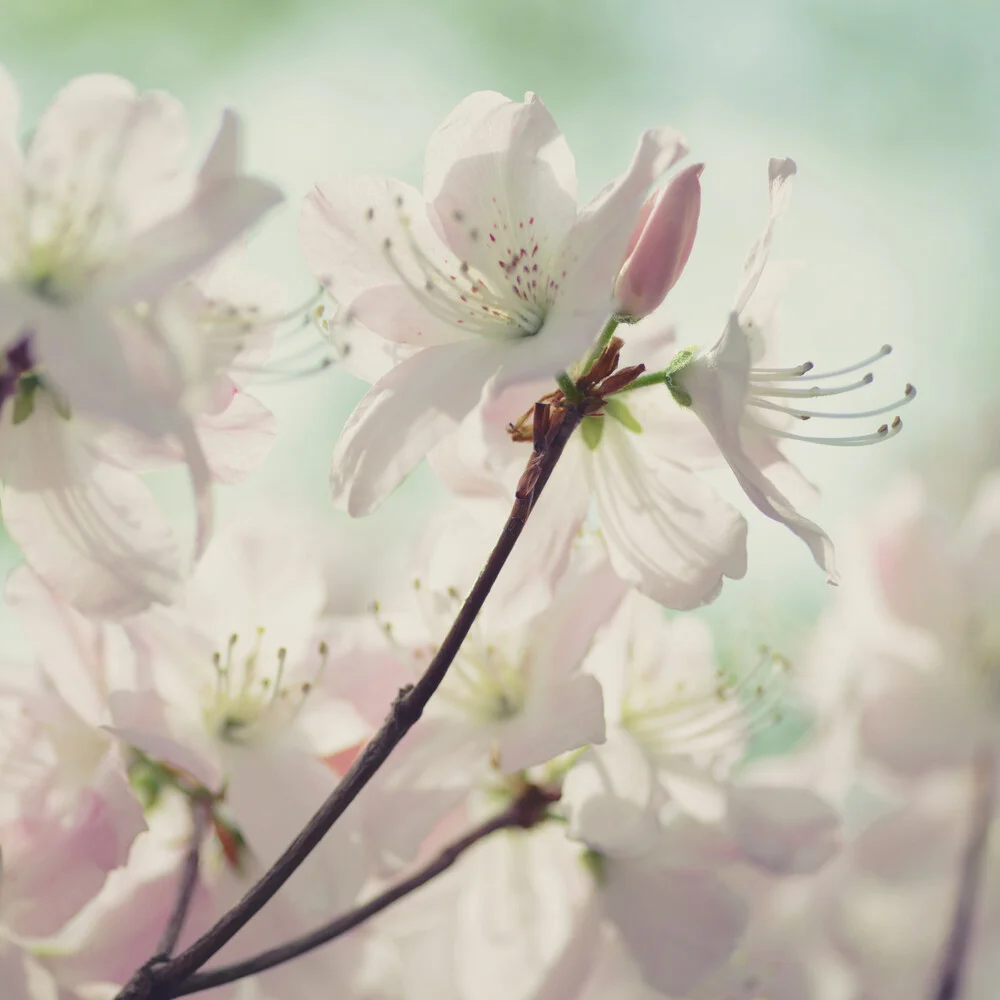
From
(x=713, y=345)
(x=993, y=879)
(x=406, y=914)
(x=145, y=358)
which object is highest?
(x=713, y=345)

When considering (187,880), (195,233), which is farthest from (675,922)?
(195,233)

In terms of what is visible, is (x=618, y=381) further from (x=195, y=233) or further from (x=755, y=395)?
(x=195, y=233)

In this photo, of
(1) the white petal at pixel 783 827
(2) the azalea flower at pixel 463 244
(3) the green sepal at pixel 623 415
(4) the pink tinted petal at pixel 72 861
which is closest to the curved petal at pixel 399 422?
(2) the azalea flower at pixel 463 244

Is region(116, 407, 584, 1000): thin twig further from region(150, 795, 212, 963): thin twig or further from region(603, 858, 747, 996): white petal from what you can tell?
region(603, 858, 747, 996): white petal

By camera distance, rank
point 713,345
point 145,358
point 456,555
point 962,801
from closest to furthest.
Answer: point 145,358 < point 713,345 < point 456,555 < point 962,801

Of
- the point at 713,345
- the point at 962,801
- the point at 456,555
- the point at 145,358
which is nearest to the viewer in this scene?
the point at 145,358

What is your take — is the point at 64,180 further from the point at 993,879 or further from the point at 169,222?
the point at 993,879

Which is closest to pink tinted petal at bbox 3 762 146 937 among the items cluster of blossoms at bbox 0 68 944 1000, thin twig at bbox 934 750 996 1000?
cluster of blossoms at bbox 0 68 944 1000

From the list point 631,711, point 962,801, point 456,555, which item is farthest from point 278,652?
point 962,801
